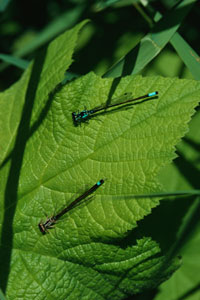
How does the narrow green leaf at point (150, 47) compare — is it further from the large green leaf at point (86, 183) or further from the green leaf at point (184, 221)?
the green leaf at point (184, 221)

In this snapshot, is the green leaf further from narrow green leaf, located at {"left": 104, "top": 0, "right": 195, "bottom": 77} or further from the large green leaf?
narrow green leaf, located at {"left": 104, "top": 0, "right": 195, "bottom": 77}

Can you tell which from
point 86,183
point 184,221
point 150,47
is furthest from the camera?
point 184,221

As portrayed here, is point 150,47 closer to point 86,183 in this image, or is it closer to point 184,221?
point 86,183

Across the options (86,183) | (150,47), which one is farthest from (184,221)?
(150,47)

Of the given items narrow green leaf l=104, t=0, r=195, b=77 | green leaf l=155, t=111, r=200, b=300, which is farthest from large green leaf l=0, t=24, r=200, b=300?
green leaf l=155, t=111, r=200, b=300

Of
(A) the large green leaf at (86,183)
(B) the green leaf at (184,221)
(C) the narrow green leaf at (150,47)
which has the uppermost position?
(C) the narrow green leaf at (150,47)

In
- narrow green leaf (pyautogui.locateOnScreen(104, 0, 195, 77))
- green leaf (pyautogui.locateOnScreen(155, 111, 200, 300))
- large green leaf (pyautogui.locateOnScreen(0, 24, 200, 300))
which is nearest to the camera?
large green leaf (pyautogui.locateOnScreen(0, 24, 200, 300))

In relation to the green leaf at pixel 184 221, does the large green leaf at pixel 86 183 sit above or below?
above

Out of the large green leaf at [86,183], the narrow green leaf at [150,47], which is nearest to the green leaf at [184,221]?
the large green leaf at [86,183]

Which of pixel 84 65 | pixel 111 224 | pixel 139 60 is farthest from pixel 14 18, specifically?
pixel 111 224

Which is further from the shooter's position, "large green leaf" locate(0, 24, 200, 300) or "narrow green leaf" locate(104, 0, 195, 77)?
"narrow green leaf" locate(104, 0, 195, 77)
